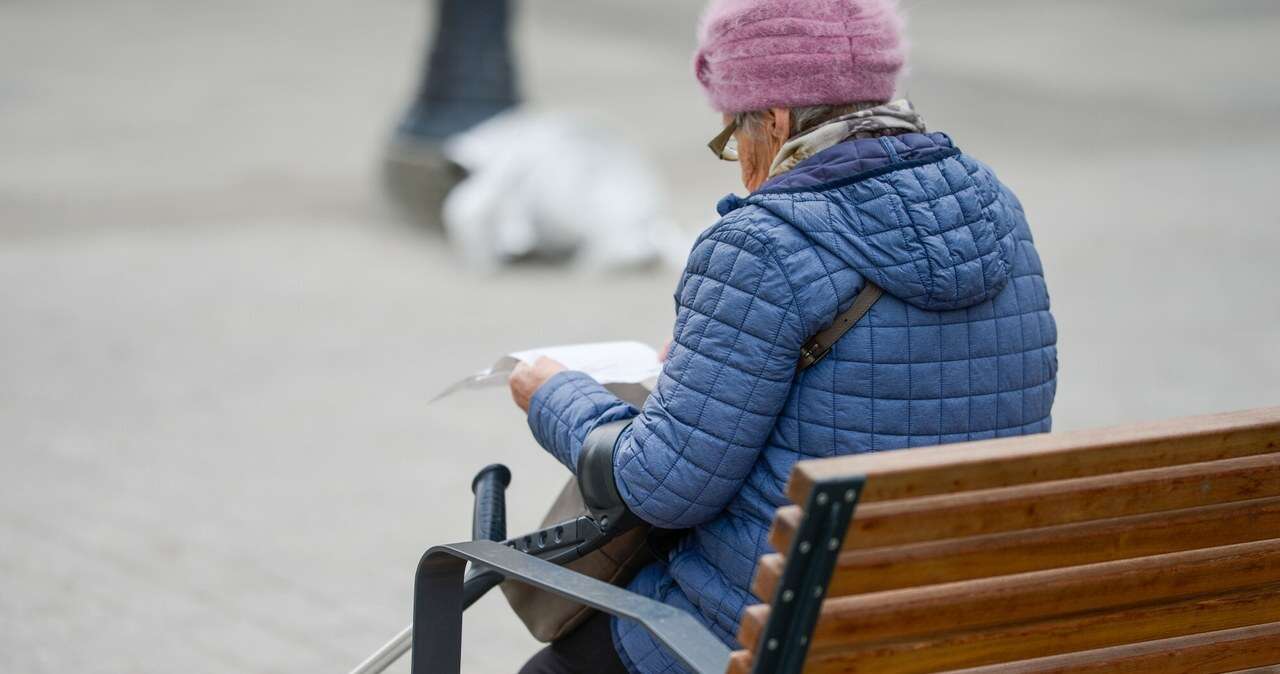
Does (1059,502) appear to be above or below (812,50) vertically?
below

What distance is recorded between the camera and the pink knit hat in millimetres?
2146

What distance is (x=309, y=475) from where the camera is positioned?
525 cm

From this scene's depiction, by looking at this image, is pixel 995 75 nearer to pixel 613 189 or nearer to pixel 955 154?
pixel 613 189

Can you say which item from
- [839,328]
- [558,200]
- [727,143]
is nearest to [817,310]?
[839,328]

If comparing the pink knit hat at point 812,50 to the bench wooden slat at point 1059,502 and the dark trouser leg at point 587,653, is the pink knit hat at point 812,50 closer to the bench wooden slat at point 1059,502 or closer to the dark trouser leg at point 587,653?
the bench wooden slat at point 1059,502

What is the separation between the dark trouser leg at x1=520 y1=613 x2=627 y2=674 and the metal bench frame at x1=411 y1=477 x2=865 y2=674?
0.50 ft

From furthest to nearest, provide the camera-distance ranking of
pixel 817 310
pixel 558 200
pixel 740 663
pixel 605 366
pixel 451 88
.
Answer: pixel 451 88 → pixel 558 200 → pixel 605 366 → pixel 817 310 → pixel 740 663

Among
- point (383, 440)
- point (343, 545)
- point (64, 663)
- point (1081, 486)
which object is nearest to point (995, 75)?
point (383, 440)

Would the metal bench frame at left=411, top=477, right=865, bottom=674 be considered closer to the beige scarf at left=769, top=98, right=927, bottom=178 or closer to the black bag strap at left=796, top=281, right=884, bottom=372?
the black bag strap at left=796, top=281, right=884, bottom=372

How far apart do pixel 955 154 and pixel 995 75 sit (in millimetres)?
13641

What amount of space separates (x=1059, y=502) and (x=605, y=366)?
944 millimetres

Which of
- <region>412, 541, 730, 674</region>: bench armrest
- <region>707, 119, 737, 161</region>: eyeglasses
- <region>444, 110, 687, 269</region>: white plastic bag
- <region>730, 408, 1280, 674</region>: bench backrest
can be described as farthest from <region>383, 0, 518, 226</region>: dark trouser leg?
<region>730, 408, 1280, 674</region>: bench backrest

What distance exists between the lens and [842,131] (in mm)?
2143

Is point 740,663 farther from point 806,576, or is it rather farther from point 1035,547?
point 1035,547
